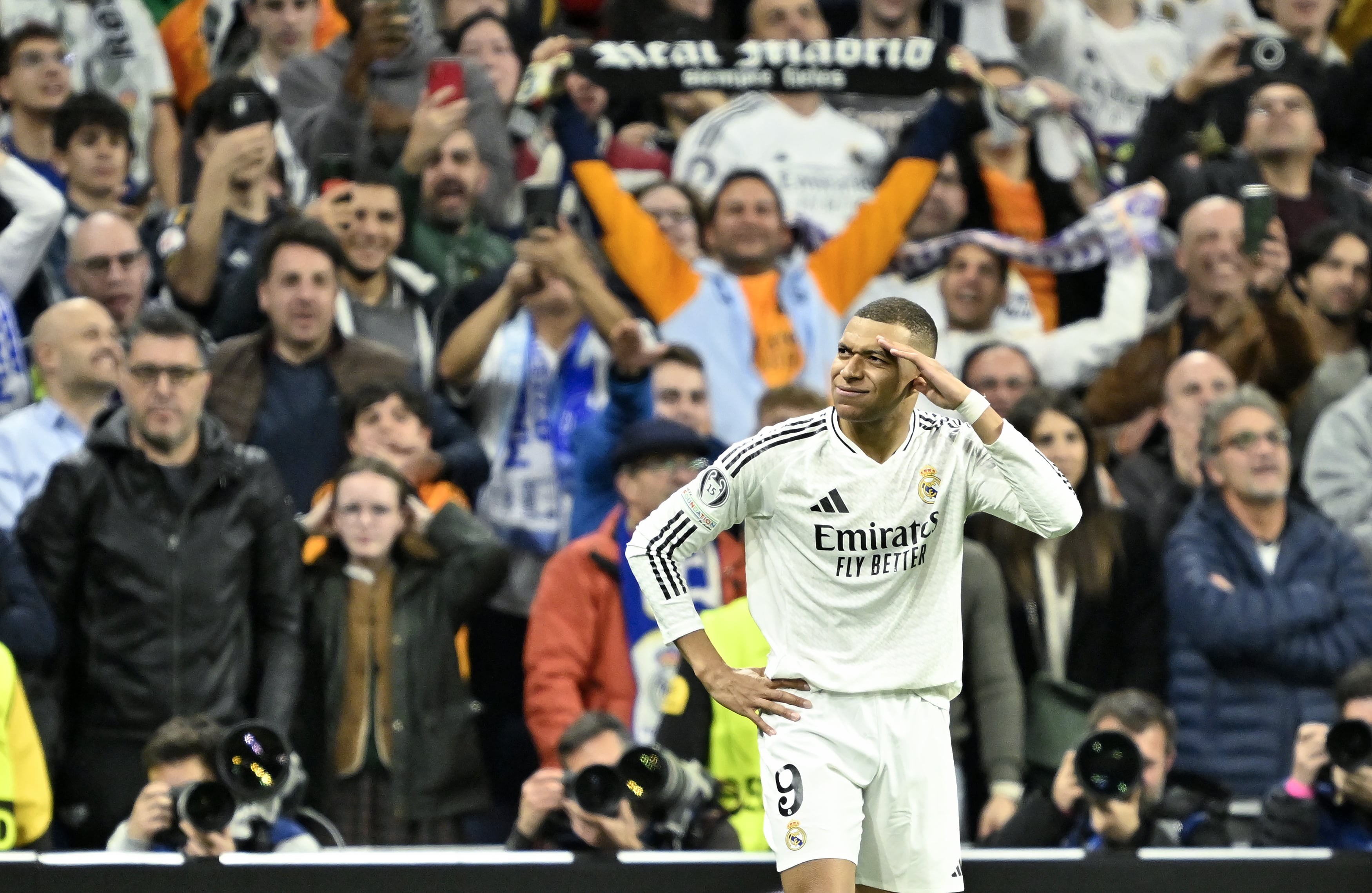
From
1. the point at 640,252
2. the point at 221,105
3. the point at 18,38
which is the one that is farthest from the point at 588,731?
the point at 18,38

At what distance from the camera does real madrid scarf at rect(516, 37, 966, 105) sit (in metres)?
7.97

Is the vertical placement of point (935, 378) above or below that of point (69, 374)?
below

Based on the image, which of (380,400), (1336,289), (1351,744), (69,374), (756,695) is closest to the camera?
(756,695)

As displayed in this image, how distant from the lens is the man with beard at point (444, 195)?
25.9 ft

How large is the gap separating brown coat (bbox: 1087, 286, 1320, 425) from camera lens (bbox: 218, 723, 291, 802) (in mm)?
3822

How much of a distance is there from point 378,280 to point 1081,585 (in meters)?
3.11

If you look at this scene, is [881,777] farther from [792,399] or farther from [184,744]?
[792,399]

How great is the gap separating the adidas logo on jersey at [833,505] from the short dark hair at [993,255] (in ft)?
12.3

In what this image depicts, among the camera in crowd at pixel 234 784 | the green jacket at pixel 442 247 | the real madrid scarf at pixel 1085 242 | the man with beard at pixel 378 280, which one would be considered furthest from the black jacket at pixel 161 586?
the real madrid scarf at pixel 1085 242

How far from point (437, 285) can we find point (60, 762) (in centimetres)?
248

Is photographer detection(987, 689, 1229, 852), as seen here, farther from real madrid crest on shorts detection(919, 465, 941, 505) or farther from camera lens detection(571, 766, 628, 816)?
real madrid crest on shorts detection(919, 465, 941, 505)

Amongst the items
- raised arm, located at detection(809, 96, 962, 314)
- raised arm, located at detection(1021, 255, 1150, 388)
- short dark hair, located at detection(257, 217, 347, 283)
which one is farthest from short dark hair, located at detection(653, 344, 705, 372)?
raised arm, located at detection(1021, 255, 1150, 388)

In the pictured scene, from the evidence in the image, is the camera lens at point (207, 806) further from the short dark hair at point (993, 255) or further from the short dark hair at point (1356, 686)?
the short dark hair at point (993, 255)

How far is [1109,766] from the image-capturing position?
5922 millimetres
